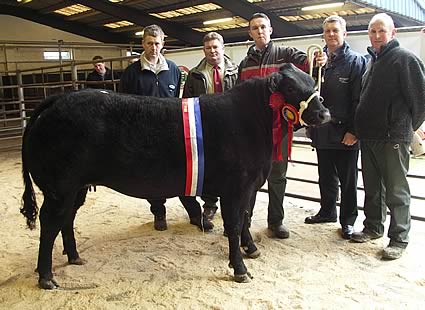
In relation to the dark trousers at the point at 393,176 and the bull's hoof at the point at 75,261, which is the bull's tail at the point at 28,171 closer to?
the bull's hoof at the point at 75,261

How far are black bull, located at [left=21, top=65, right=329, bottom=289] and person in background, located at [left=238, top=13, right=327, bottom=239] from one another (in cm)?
55

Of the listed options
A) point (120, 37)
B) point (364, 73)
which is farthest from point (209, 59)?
point (120, 37)

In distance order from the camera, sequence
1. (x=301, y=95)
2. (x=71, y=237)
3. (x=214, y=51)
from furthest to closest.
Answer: (x=214, y=51) < (x=71, y=237) < (x=301, y=95)

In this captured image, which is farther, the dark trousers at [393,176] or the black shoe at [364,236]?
the black shoe at [364,236]

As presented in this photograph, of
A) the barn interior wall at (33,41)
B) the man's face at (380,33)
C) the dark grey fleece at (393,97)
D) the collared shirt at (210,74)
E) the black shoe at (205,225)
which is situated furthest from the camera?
the barn interior wall at (33,41)

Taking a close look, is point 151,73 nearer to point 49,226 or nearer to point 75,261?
point 49,226

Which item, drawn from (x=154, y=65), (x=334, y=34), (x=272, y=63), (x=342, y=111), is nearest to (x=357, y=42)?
(x=334, y=34)

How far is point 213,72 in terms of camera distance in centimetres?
349

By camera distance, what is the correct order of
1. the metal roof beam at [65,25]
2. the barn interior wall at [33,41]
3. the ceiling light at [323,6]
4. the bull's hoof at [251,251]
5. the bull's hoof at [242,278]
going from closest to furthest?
the bull's hoof at [242,278] < the bull's hoof at [251,251] < the ceiling light at [323,6] < the barn interior wall at [33,41] < the metal roof beam at [65,25]

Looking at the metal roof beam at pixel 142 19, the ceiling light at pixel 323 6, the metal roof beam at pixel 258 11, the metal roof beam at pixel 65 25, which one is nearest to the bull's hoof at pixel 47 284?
the ceiling light at pixel 323 6

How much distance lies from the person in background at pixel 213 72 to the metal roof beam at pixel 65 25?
51.2ft

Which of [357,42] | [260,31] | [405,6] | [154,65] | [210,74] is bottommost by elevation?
[210,74]

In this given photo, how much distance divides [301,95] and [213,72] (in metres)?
1.04

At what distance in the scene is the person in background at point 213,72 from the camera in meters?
3.40
